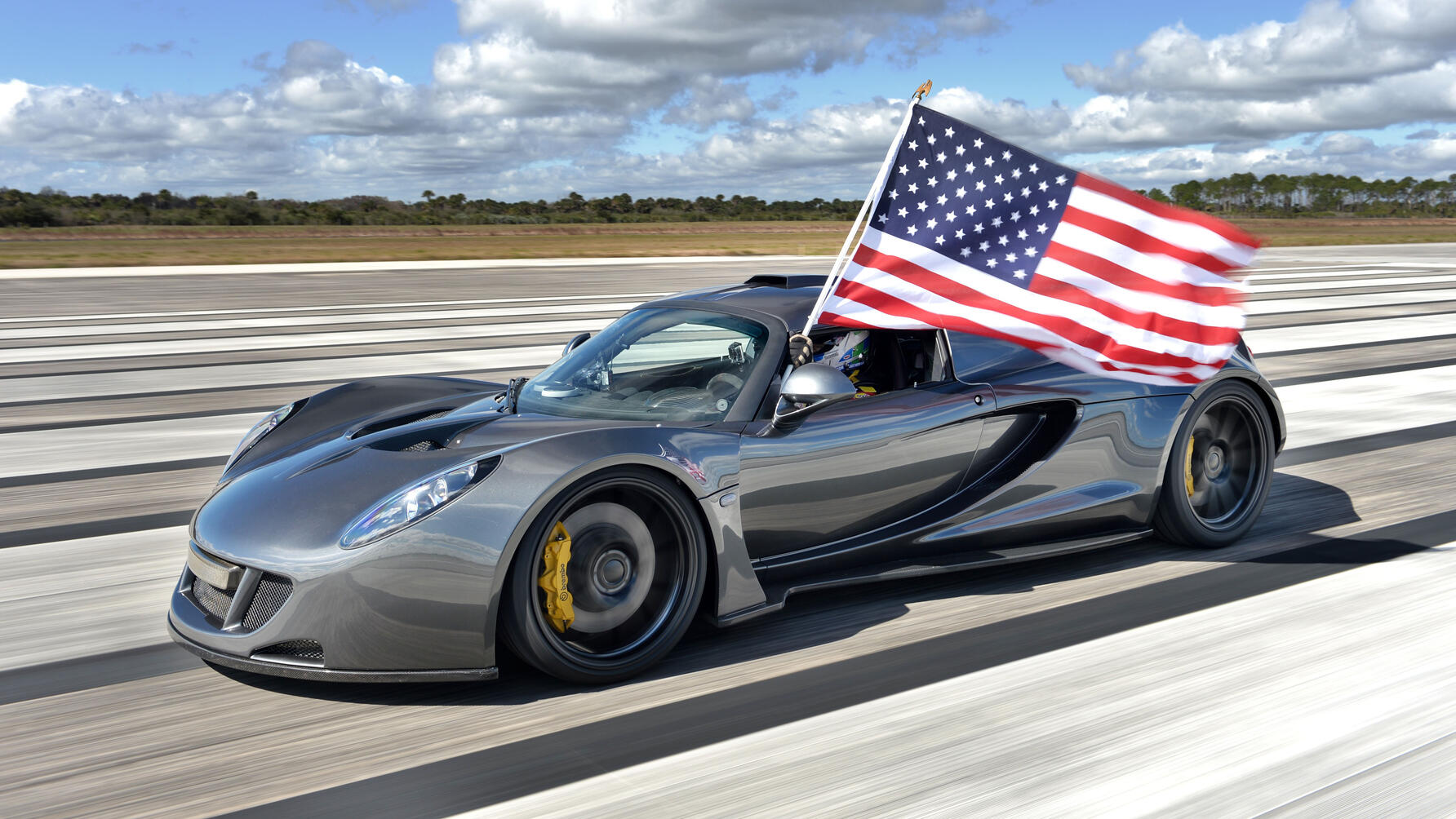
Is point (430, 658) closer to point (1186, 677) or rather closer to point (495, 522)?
point (495, 522)

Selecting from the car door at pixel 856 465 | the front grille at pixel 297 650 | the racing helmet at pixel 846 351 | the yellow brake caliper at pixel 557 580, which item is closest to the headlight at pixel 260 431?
the front grille at pixel 297 650

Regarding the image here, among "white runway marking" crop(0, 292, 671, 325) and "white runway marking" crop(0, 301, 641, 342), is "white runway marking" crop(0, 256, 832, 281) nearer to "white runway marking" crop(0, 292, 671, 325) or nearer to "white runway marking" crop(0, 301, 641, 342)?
"white runway marking" crop(0, 292, 671, 325)

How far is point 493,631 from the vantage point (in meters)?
3.28

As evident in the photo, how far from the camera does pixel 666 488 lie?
3621mm

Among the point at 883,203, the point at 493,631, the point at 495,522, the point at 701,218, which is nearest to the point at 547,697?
the point at 493,631

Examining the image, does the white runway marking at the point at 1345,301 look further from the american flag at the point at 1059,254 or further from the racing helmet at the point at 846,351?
the racing helmet at the point at 846,351

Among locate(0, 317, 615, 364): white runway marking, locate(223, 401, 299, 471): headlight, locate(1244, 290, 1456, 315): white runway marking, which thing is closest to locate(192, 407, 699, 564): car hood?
locate(223, 401, 299, 471): headlight

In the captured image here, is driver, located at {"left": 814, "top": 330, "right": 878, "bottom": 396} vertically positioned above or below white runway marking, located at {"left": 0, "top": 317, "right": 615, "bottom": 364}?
above

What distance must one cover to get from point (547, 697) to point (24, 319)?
16860 mm

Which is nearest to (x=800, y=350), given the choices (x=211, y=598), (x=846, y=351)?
(x=846, y=351)

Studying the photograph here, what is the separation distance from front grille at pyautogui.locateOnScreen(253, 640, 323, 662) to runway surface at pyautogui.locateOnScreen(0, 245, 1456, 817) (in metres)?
0.18

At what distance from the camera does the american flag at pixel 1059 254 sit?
4.58 meters

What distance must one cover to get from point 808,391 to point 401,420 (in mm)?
1663

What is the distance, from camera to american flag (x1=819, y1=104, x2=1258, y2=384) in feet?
15.0
